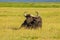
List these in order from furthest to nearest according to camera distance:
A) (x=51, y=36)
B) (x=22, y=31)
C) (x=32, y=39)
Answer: (x=22, y=31) < (x=51, y=36) < (x=32, y=39)

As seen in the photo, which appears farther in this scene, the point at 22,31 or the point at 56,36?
the point at 22,31

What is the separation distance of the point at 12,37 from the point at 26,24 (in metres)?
3.38

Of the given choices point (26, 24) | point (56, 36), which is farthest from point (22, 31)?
point (56, 36)

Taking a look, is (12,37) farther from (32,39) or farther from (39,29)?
(39,29)

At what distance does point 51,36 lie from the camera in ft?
49.3

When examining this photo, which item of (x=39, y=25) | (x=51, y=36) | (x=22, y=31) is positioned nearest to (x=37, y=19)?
(x=39, y=25)

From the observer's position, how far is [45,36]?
586 inches

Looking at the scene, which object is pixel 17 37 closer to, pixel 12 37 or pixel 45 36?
pixel 12 37

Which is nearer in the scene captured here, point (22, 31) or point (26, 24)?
point (22, 31)

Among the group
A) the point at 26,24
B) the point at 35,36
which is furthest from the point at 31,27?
the point at 35,36

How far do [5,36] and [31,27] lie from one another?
3.25 metres

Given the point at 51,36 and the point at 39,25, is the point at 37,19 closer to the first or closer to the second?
the point at 39,25

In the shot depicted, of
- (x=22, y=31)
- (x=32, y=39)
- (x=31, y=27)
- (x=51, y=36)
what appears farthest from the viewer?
(x=31, y=27)

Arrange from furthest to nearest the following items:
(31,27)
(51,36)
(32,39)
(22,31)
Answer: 1. (31,27)
2. (22,31)
3. (51,36)
4. (32,39)
